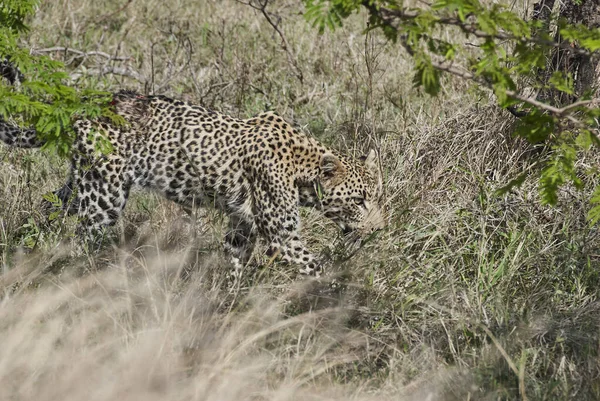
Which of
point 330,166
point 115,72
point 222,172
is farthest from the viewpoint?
point 115,72

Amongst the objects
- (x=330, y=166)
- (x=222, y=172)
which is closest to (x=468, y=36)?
(x=330, y=166)

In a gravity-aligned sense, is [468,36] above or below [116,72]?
above

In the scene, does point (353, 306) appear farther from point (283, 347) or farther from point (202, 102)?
point (202, 102)

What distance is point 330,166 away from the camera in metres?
6.92

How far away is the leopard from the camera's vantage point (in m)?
6.85

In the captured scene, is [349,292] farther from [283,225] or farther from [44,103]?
[44,103]

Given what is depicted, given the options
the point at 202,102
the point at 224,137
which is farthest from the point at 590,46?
the point at 202,102

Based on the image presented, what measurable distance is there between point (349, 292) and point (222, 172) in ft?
4.67

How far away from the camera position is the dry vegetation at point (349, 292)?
5055mm

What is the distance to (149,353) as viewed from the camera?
491 centimetres

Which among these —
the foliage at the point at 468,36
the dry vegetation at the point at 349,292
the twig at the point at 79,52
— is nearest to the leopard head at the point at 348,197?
the dry vegetation at the point at 349,292

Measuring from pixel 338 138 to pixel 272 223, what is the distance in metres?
1.80

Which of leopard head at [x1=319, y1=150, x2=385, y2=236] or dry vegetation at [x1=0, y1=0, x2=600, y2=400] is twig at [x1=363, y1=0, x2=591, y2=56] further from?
leopard head at [x1=319, y1=150, x2=385, y2=236]

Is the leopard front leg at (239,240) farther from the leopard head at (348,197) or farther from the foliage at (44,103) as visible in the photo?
the foliage at (44,103)
